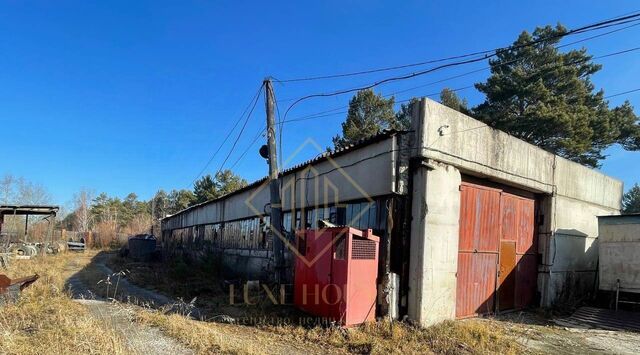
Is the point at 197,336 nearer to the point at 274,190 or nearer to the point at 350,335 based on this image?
the point at 350,335

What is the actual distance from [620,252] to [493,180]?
4407 millimetres

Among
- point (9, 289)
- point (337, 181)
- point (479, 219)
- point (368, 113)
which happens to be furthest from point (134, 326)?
point (368, 113)

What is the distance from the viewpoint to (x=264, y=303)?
395 inches

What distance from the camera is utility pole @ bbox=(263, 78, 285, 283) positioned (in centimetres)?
1161

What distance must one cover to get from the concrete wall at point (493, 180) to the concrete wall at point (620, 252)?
0.94 metres

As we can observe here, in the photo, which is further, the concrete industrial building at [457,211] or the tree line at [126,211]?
the tree line at [126,211]

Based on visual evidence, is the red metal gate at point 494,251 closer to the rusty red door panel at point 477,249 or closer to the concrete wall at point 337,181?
the rusty red door panel at point 477,249

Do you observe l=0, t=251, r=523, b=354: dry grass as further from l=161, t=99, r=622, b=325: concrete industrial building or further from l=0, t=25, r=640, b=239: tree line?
l=0, t=25, r=640, b=239: tree line

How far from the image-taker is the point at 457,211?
9.37 meters

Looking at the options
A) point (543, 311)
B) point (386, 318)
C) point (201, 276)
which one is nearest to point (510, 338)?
point (386, 318)

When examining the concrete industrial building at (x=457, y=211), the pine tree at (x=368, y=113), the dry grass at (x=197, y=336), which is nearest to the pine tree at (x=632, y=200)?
the pine tree at (x=368, y=113)

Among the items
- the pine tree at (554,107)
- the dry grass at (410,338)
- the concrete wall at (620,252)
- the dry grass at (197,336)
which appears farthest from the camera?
the pine tree at (554,107)

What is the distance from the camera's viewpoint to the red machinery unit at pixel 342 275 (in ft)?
26.0

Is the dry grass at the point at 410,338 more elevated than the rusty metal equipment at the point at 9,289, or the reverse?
the rusty metal equipment at the point at 9,289
